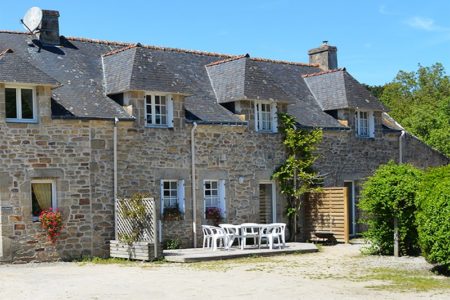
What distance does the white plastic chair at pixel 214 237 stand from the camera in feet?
65.6

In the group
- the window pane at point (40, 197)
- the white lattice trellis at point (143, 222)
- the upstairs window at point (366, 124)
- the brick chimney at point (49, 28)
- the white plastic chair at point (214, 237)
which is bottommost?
the white plastic chair at point (214, 237)

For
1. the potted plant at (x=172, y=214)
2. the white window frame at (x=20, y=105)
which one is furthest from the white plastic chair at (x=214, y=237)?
the white window frame at (x=20, y=105)

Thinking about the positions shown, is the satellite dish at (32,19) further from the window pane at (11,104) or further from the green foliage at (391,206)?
the green foliage at (391,206)

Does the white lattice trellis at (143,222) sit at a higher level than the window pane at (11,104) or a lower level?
lower

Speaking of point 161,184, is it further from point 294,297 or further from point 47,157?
point 294,297

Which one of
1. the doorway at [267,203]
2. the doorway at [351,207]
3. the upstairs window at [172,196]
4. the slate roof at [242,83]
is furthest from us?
the doorway at [351,207]

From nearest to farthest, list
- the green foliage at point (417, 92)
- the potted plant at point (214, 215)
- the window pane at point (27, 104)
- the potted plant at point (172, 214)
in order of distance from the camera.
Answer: the window pane at point (27, 104), the potted plant at point (172, 214), the potted plant at point (214, 215), the green foliage at point (417, 92)

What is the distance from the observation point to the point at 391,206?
60.7 ft

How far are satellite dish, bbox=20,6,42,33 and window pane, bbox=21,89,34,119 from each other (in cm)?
398

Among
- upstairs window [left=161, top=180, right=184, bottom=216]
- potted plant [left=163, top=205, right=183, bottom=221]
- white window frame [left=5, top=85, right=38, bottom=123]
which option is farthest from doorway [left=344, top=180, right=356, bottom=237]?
white window frame [left=5, top=85, right=38, bottom=123]

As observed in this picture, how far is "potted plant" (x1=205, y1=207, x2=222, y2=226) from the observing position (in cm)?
2164

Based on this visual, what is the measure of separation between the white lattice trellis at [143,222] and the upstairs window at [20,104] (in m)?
3.12

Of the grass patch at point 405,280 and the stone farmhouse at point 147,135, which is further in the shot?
the stone farmhouse at point 147,135

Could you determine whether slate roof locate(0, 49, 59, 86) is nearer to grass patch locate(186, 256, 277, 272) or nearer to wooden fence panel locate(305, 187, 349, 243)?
grass patch locate(186, 256, 277, 272)
